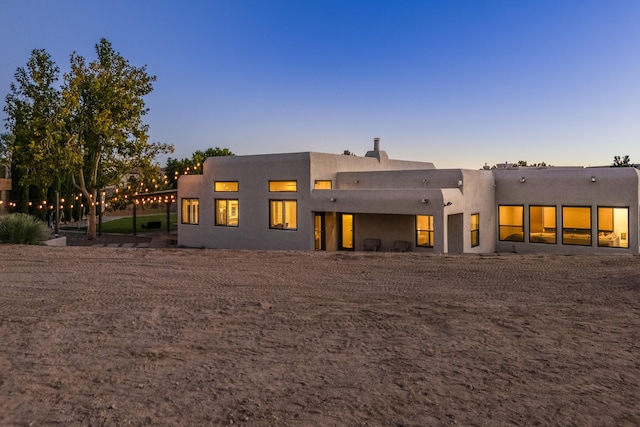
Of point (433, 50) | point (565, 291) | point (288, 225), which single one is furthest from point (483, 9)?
point (565, 291)

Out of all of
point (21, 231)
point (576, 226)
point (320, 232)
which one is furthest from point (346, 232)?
point (21, 231)

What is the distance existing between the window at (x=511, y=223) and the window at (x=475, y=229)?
164 centimetres

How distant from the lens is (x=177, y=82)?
44.4 meters

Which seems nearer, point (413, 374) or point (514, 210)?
point (413, 374)

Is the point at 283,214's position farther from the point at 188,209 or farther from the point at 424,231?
the point at 188,209

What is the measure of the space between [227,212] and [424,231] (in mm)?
9844

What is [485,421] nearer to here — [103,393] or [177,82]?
[103,393]

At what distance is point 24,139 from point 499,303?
26594 mm

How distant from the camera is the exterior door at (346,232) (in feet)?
70.0

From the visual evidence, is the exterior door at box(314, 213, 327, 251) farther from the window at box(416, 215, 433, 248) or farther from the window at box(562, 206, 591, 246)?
the window at box(562, 206, 591, 246)

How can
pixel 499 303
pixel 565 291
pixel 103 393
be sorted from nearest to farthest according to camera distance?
pixel 103 393
pixel 499 303
pixel 565 291

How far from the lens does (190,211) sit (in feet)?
82.5

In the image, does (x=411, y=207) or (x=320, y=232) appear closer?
(x=411, y=207)

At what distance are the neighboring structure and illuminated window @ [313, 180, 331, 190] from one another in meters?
0.05
